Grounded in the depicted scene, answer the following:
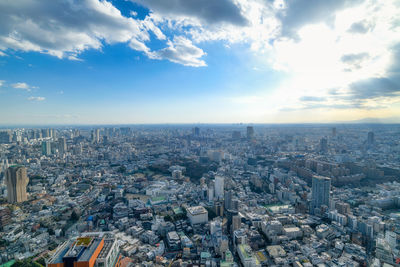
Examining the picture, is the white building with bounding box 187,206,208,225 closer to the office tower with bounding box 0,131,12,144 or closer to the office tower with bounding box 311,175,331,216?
the office tower with bounding box 311,175,331,216

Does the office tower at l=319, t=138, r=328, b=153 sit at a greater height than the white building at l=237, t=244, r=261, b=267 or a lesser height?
greater

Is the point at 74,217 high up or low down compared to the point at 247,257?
down

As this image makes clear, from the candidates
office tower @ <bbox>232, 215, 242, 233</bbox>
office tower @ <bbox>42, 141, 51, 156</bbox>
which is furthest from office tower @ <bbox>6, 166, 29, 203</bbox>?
office tower @ <bbox>42, 141, 51, 156</bbox>

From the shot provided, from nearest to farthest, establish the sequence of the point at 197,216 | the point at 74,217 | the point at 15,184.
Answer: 1. the point at 197,216
2. the point at 74,217
3. the point at 15,184

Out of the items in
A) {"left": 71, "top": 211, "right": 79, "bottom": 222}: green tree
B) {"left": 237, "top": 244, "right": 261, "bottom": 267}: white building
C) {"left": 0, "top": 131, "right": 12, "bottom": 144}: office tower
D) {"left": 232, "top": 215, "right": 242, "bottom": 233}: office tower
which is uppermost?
{"left": 0, "top": 131, "right": 12, "bottom": 144}: office tower

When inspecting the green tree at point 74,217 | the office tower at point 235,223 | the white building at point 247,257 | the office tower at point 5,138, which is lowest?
the green tree at point 74,217

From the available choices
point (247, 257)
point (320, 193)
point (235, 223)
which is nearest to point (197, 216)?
point (235, 223)

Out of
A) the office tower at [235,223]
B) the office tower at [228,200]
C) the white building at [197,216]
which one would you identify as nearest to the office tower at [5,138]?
the white building at [197,216]

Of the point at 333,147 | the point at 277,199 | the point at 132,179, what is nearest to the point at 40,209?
the point at 132,179

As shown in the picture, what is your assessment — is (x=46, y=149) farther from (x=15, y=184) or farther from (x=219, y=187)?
(x=219, y=187)

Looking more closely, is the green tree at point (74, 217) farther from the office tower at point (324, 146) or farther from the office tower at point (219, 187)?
the office tower at point (324, 146)
